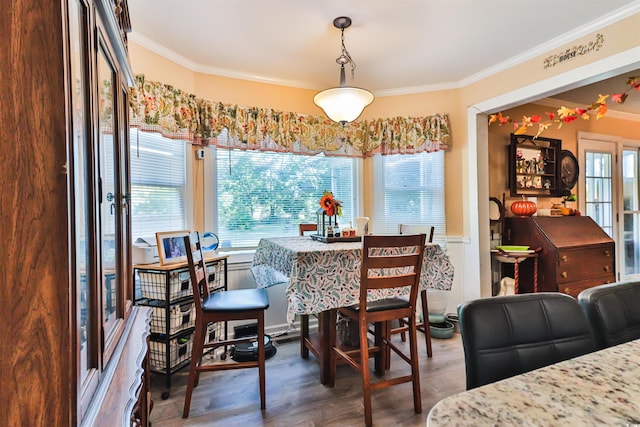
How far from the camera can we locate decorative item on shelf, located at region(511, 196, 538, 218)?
3258 mm

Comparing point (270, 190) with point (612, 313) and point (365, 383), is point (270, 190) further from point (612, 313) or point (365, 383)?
point (612, 313)

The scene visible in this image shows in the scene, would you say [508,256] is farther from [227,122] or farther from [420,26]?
[227,122]

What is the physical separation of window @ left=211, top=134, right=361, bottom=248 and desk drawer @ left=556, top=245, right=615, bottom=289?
205 cm

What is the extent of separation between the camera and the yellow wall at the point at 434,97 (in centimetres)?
255

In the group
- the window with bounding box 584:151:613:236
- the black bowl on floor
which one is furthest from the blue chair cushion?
the window with bounding box 584:151:613:236

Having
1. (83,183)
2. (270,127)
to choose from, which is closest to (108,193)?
(83,183)

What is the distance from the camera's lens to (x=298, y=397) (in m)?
2.08

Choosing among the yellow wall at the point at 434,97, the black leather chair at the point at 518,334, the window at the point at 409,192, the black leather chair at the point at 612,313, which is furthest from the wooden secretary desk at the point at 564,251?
the black leather chair at the point at 518,334

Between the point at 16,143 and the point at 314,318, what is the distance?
314 centimetres

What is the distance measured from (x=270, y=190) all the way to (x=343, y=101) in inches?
53.6

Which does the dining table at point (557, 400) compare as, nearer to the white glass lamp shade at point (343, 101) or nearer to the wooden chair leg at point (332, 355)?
Result: the wooden chair leg at point (332, 355)

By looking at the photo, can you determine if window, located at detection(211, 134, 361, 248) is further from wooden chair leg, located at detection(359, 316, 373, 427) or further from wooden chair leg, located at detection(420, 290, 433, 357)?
wooden chair leg, located at detection(359, 316, 373, 427)

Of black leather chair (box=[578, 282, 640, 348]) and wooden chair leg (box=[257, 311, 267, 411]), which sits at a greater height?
black leather chair (box=[578, 282, 640, 348])

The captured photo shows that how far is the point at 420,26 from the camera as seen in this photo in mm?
2311
